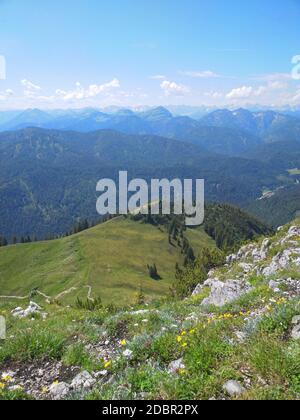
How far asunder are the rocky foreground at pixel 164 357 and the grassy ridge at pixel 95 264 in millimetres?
81742

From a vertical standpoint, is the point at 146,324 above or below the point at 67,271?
above

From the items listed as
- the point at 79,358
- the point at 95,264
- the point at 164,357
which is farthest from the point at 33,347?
the point at 95,264

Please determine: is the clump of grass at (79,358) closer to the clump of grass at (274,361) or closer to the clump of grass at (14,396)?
the clump of grass at (14,396)

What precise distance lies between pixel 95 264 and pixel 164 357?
124 metres

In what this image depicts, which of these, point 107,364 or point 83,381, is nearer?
point 83,381

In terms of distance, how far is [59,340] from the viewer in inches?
454

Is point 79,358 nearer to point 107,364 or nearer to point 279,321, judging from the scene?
point 107,364

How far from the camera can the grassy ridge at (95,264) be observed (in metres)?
112

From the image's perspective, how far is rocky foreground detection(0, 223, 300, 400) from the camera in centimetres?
762

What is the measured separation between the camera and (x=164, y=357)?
9547 millimetres
